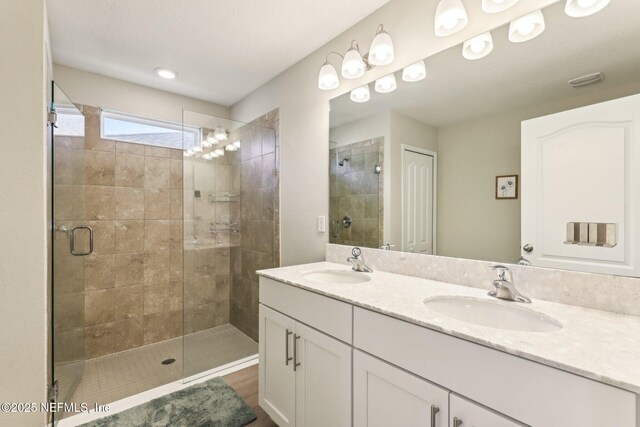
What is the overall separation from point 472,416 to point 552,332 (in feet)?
1.11

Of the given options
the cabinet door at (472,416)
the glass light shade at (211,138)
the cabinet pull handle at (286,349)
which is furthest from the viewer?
the glass light shade at (211,138)

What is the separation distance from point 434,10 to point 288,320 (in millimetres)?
1755

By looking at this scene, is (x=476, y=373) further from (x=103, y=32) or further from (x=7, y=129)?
(x=103, y=32)

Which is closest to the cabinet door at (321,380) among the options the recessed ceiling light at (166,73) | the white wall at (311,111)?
the white wall at (311,111)

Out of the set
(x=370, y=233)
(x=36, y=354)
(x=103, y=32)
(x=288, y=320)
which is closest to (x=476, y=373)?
(x=288, y=320)

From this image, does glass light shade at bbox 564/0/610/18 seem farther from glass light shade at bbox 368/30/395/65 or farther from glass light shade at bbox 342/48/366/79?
glass light shade at bbox 342/48/366/79

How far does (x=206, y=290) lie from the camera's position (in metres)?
2.65

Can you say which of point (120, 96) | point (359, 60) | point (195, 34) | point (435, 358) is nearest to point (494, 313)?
point (435, 358)

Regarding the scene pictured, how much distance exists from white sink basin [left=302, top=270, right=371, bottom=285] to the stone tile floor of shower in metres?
1.25

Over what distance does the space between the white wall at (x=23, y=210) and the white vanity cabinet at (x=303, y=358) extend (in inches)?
42.2

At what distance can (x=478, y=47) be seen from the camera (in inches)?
52.0

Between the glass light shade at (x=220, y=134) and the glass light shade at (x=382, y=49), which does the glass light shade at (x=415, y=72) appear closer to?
the glass light shade at (x=382, y=49)

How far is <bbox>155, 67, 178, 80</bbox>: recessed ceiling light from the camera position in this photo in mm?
2414

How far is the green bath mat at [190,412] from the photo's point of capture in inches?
64.7
